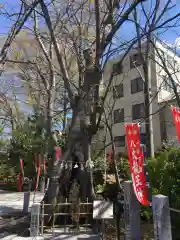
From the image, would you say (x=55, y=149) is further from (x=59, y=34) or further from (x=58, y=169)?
(x=59, y=34)

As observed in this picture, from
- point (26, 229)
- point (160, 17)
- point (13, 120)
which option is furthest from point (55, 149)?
point (13, 120)

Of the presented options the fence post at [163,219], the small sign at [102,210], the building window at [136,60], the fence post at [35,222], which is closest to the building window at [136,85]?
the building window at [136,60]

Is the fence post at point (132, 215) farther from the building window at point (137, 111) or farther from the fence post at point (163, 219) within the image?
the building window at point (137, 111)

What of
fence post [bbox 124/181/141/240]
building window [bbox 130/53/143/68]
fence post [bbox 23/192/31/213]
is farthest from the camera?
building window [bbox 130/53/143/68]

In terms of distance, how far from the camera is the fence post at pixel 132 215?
225 inches

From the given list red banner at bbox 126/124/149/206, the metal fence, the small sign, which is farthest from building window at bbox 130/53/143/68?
the small sign

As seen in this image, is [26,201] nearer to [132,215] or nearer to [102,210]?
[102,210]

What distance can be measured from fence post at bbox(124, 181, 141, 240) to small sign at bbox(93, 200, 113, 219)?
29.5 inches

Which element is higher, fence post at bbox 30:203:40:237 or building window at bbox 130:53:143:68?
building window at bbox 130:53:143:68

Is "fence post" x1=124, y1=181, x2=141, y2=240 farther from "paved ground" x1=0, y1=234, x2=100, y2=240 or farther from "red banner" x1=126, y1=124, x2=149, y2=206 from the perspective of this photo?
"paved ground" x1=0, y1=234, x2=100, y2=240

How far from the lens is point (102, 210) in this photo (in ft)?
21.9

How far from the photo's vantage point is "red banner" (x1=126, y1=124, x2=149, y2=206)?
5.61 m

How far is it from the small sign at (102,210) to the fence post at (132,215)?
75cm

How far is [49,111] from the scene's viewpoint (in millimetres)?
10734
